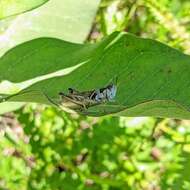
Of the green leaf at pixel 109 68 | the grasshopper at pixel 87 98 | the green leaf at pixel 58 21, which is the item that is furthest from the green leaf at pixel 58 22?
the grasshopper at pixel 87 98

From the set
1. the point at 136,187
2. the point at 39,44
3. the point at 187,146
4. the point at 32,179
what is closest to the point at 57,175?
the point at 32,179

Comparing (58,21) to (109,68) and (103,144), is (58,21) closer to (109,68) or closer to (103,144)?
(109,68)

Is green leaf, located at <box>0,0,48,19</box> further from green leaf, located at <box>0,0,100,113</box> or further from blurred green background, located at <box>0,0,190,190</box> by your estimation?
blurred green background, located at <box>0,0,190,190</box>

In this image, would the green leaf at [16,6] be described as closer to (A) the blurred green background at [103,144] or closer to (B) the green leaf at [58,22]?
(B) the green leaf at [58,22]

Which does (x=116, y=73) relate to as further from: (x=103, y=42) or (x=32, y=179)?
(x=32, y=179)

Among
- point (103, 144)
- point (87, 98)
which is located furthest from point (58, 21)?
point (103, 144)
